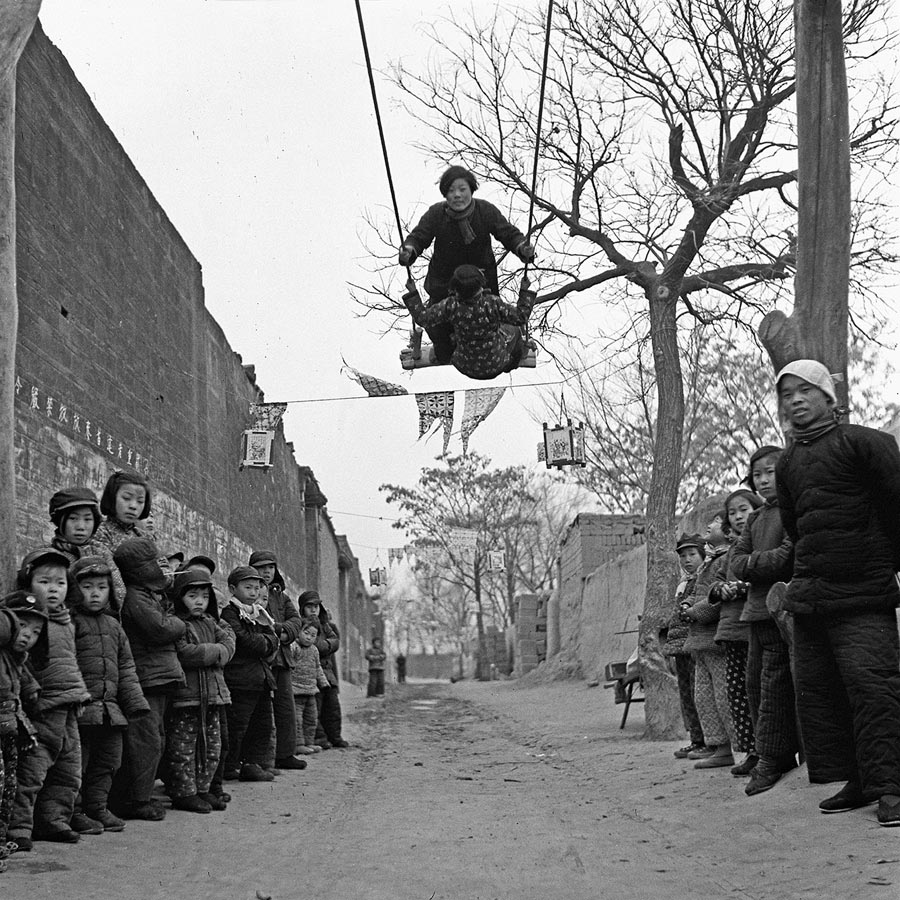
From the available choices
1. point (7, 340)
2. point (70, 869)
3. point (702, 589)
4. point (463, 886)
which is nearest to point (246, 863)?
point (70, 869)

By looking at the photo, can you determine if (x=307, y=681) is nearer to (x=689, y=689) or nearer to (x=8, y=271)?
(x=689, y=689)

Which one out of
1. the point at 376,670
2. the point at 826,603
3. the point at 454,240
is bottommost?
the point at 376,670

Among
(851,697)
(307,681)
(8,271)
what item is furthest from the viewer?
(307,681)

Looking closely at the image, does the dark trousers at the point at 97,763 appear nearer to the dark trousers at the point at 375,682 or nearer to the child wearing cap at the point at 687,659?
the child wearing cap at the point at 687,659

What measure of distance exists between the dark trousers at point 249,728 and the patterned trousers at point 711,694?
303 centimetres

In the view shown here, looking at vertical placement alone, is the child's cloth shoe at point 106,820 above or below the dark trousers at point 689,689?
below

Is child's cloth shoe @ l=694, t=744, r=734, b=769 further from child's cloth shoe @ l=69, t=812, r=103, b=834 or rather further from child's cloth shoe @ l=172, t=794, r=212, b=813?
child's cloth shoe @ l=69, t=812, r=103, b=834

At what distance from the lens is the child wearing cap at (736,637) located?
6.88 meters

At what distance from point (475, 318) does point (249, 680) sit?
2.94 m

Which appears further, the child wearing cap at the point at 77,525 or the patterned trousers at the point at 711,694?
the patterned trousers at the point at 711,694

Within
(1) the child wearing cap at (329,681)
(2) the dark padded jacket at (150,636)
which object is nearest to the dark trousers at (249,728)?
(2) the dark padded jacket at (150,636)

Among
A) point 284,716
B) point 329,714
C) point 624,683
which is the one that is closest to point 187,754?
point 284,716

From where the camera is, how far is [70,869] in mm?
4617

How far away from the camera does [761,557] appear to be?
6.04 meters
